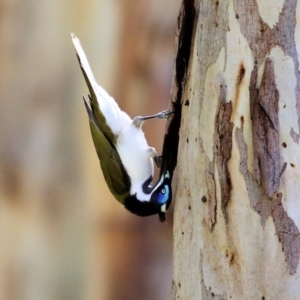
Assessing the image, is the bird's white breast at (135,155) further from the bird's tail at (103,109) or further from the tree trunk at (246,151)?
the tree trunk at (246,151)

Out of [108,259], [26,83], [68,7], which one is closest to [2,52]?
[26,83]

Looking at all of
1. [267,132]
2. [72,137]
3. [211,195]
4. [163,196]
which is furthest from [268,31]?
[72,137]

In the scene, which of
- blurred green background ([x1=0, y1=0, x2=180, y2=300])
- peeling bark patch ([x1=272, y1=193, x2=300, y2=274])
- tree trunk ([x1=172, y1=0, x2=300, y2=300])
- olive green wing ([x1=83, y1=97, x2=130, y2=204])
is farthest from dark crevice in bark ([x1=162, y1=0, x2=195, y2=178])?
blurred green background ([x1=0, y1=0, x2=180, y2=300])

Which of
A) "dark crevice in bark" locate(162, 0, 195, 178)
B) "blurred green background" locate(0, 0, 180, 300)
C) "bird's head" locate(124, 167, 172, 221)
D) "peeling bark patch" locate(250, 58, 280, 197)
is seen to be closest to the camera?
"peeling bark patch" locate(250, 58, 280, 197)

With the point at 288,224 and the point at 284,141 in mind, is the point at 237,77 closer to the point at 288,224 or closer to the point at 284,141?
the point at 284,141

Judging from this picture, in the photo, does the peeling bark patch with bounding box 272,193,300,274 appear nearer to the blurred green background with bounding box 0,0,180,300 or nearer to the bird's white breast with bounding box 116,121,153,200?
the bird's white breast with bounding box 116,121,153,200

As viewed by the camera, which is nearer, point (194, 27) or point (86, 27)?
point (194, 27)
